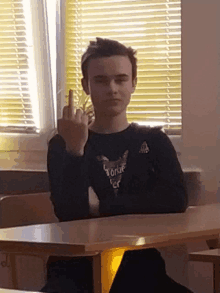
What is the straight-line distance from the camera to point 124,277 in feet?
5.20

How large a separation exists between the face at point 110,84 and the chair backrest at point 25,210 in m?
0.51

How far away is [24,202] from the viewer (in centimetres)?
201

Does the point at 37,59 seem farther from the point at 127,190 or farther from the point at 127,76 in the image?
the point at 127,190

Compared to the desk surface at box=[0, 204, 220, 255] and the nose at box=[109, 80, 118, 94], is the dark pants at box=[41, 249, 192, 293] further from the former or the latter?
the nose at box=[109, 80, 118, 94]

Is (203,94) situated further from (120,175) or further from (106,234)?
(106,234)

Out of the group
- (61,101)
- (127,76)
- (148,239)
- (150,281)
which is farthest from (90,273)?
(61,101)

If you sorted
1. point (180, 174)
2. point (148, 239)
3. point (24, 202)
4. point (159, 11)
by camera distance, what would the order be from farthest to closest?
point (159, 11), point (24, 202), point (180, 174), point (148, 239)

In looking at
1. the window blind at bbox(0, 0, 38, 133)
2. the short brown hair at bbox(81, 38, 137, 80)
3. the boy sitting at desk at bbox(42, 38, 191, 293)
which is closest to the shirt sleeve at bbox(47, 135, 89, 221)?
the boy sitting at desk at bbox(42, 38, 191, 293)

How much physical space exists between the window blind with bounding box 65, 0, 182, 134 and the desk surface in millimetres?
1115

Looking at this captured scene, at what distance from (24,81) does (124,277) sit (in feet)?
5.59

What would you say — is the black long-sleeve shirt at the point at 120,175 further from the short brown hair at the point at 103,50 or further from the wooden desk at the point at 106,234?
the short brown hair at the point at 103,50

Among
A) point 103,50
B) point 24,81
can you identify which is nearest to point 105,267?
point 103,50

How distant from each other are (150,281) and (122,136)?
23.4 inches

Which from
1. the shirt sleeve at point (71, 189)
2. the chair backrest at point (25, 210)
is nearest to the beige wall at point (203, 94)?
the chair backrest at point (25, 210)
